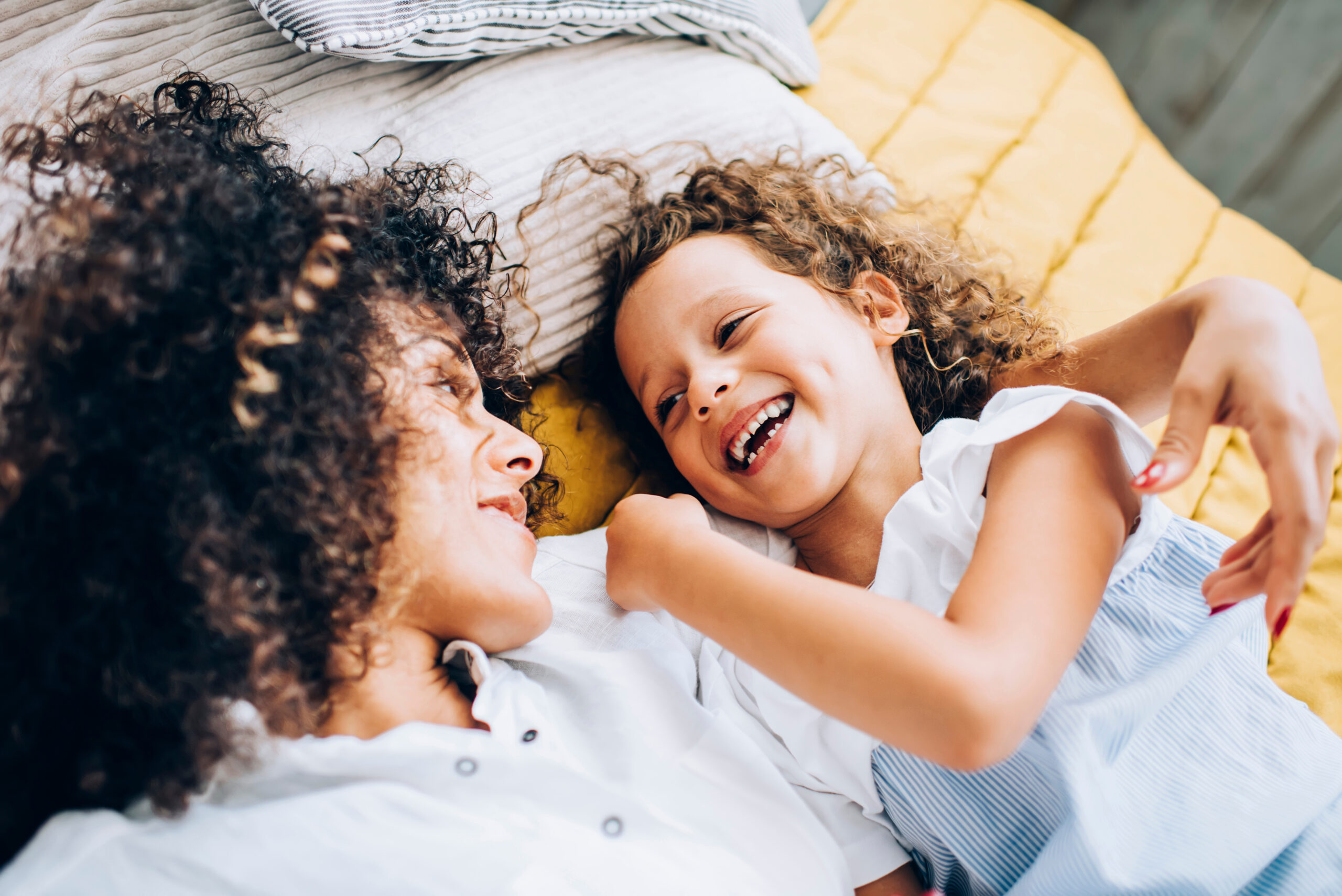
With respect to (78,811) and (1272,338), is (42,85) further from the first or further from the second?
(1272,338)

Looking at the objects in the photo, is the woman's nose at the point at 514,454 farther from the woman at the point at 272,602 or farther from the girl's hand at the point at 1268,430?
the girl's hand at the point at 1268,430

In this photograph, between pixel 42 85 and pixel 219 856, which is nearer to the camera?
pixel 219 856

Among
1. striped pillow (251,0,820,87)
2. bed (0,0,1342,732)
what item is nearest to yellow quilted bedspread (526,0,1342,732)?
bed (0,0,1342,732)

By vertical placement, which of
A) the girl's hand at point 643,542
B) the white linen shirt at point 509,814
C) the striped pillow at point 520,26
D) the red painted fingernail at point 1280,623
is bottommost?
the white linen shirt at point 509,814

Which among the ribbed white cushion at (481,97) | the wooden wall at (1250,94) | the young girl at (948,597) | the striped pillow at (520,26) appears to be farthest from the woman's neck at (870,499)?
the wooden wall at (1250,94)

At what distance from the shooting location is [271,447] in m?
0.60

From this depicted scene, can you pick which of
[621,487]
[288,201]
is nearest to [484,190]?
[288,201]

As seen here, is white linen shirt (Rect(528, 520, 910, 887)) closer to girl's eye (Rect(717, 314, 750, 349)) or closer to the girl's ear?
girl's eye (Rect(717, 314, 750, 349))

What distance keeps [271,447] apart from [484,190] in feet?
1.65

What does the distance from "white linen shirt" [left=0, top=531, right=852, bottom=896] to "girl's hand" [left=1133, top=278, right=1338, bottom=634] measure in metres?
0.45

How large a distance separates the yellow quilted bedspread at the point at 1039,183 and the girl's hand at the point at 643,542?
0.85 feet

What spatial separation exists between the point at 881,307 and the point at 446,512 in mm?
620

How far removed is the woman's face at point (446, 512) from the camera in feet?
2.28

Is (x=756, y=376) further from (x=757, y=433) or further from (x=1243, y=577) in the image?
(x=1243, y=577)
